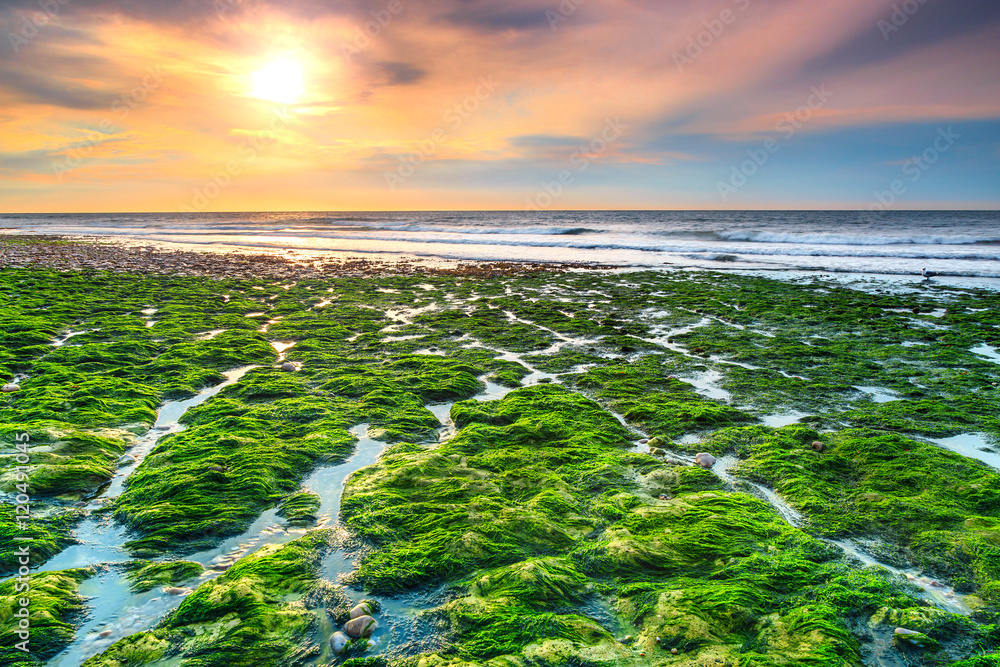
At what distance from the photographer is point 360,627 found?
2.72m

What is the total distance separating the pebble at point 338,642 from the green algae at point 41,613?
1400mm

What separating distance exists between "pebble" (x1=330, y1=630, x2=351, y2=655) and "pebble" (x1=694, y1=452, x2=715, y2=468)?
357 centimetres

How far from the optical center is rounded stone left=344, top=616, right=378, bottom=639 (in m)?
2.71

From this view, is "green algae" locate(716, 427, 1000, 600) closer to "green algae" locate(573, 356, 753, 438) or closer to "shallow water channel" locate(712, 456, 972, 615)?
"shallow water channel" locate(712, 456, 972, 615)

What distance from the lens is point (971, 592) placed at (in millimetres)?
3080

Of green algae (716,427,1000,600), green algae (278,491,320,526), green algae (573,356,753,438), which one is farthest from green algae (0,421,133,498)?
green algae (716,427,1000,600)

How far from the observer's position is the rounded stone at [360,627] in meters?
2.71

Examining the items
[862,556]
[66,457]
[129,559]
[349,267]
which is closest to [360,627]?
[129,559]

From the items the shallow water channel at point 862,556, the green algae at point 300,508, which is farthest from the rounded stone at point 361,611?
the shallow water channel at point 862,556

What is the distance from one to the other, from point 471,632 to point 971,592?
10.3 feet

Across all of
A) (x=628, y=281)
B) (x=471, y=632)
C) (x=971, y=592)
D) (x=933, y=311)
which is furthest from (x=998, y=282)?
(x=471, y=632)

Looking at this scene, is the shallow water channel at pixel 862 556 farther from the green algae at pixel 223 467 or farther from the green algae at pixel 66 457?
the green algae at pixel 66 457

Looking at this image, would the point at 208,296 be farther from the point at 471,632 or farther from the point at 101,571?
the point at 471,632

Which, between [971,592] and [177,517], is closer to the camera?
[971,592]
